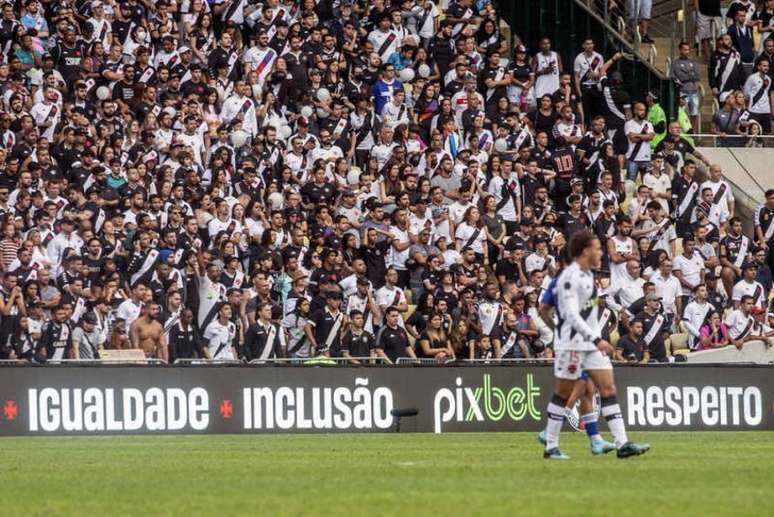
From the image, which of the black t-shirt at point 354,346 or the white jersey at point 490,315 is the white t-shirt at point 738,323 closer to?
the white jersey at point 490,315

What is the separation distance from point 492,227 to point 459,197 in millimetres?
832

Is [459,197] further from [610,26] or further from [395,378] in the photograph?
[610,26]

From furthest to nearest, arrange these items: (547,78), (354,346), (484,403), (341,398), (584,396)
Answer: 1. (547,78)
2. (354,346)
3. (484,403)
4. (341,398)
5. (584,396)

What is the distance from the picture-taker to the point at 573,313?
615 inches

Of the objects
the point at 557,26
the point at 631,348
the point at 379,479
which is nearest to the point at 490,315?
the point at 631,348

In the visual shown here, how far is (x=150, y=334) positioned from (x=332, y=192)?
5623 mm

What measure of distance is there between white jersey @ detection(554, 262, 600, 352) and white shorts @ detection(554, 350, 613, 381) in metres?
0.07

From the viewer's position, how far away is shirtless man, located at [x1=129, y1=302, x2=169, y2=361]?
1017 inches

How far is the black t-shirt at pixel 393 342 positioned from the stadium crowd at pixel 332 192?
33 millimetres

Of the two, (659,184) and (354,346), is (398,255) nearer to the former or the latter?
(354,346)

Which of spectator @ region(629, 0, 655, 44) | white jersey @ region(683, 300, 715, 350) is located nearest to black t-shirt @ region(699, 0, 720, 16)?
spectator @ region(629, 0, 655, 44)

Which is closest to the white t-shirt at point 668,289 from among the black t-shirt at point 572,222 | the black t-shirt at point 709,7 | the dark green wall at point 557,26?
the black t-shirt at point 572,222

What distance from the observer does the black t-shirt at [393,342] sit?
26891 millimetres

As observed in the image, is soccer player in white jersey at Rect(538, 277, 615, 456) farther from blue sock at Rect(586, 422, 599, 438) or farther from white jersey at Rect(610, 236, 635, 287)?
white jersey at Rect(610, 236, 635, 287)
